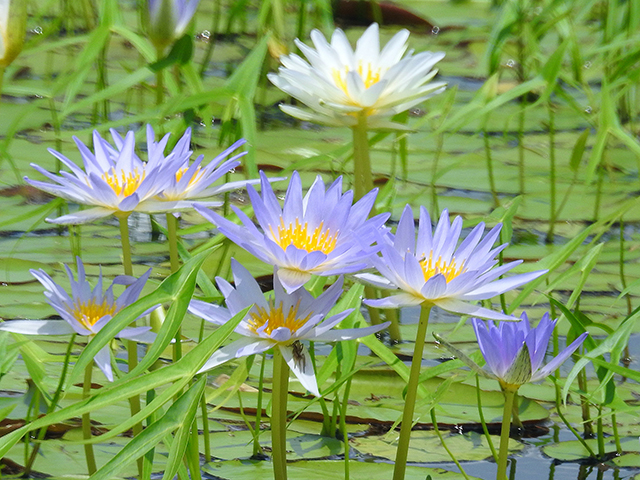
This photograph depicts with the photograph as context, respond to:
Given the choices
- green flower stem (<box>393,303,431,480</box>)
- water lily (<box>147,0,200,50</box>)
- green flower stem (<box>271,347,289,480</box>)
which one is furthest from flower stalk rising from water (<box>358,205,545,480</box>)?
water lily (<box>147,0,200,50</box>)

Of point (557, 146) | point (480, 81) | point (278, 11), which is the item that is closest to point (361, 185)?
point (278, 11)

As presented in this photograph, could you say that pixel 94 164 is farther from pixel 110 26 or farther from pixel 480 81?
pixel 480 81

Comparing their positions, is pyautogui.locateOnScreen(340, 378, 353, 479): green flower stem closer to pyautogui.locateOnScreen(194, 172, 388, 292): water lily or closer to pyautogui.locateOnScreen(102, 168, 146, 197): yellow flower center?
pyautogui.locateOnScreen(194, 172, 388, 292): water lily

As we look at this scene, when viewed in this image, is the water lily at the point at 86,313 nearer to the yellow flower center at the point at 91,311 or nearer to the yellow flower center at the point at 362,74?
the yellow flower center at the point at 91,311

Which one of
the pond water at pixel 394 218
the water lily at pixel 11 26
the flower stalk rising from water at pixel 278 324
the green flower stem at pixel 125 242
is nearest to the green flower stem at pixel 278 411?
the flower stalk rising from water at pixel 278 324

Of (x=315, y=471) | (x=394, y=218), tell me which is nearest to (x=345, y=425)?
(x=315, y=471)

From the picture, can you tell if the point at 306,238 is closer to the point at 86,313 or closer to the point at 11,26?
the point at 86,313
